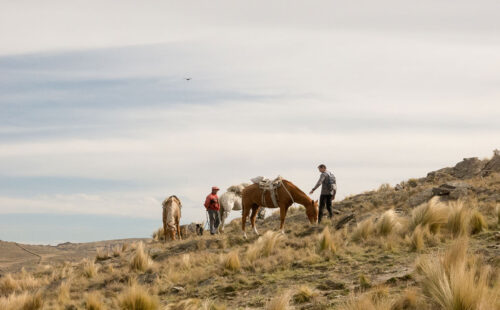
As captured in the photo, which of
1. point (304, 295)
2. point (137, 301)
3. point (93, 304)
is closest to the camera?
point (304, 295)

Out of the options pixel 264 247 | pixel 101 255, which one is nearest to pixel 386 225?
pixel 264 247

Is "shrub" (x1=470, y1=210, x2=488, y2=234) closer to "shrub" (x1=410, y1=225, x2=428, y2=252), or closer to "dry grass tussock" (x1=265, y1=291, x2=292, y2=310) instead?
"shrub" (x1=410, y1=225, x2=428, y2=252)

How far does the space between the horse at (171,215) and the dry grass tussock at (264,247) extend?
350 inches

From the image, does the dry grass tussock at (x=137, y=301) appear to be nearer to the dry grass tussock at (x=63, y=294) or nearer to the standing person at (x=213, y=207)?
the dry grass tussock at (x=63, y=294)

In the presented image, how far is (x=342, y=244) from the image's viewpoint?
44.6 ft

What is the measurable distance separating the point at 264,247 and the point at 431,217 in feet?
15.4

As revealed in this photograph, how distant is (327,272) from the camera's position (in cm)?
1086

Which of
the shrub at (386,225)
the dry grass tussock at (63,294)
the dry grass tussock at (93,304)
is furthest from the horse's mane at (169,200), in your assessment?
the dry grass tussock at (93,304)

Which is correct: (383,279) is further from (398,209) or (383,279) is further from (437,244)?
(398,209)

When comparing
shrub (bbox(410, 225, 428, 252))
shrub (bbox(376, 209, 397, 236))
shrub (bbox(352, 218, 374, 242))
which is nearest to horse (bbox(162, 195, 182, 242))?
shrub (bbox(352, 218, 374, 242))

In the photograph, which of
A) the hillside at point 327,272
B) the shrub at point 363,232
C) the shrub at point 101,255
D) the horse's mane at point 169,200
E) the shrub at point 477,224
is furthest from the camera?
the horse's mane at point 169,200

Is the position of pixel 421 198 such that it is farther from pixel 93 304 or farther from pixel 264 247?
pixel 93 304

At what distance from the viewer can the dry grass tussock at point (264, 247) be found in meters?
13.4

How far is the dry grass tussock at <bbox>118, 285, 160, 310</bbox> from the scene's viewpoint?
9.94m
